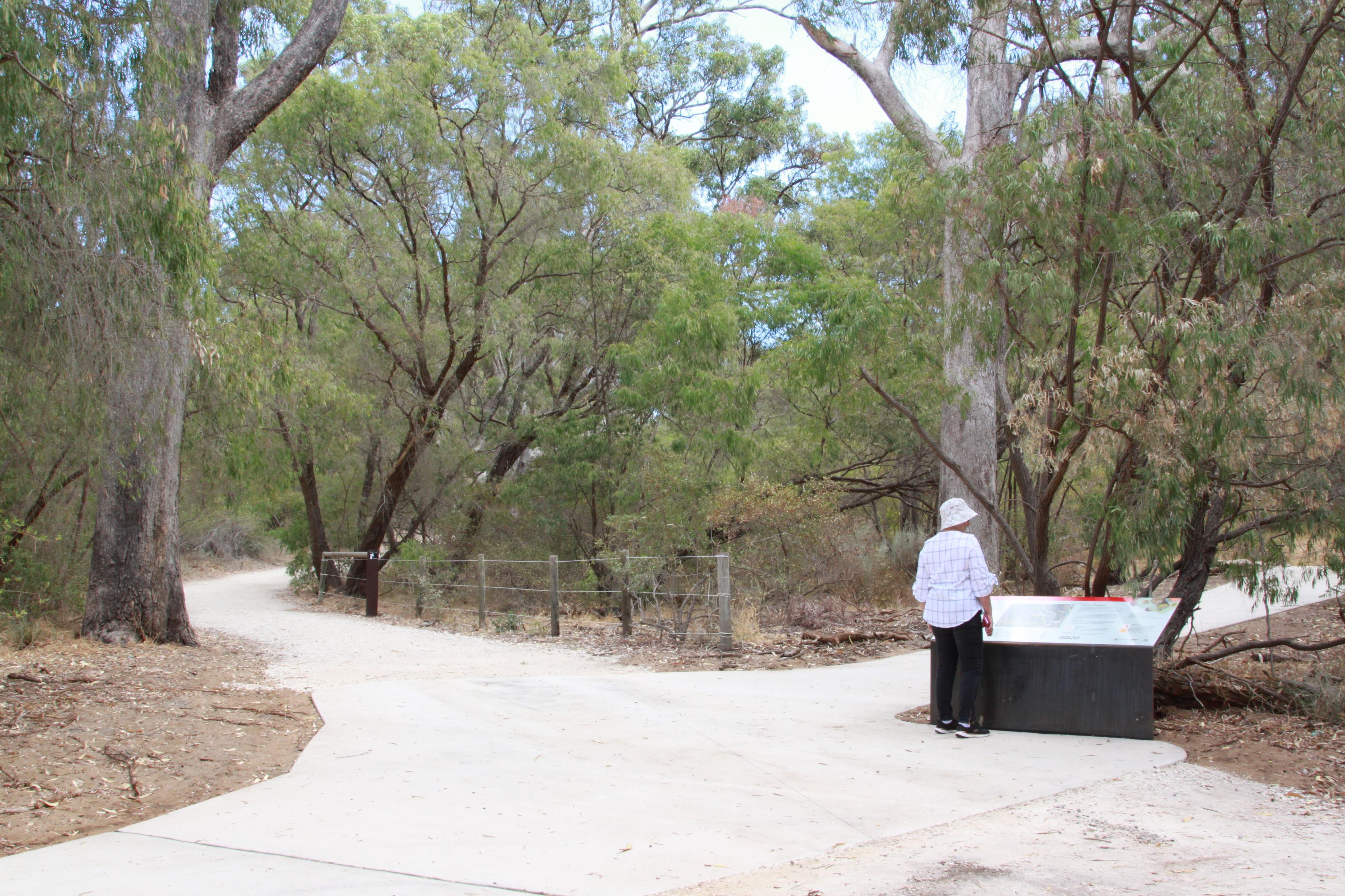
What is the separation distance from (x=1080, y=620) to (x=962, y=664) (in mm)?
784

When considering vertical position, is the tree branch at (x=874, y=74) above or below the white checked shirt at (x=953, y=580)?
above

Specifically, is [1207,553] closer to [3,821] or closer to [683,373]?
[3,821]

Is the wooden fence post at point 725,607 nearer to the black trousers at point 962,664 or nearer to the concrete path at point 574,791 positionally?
the concrete path at point 574,791

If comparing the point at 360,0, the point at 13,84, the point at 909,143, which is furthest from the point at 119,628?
the point at 360,0

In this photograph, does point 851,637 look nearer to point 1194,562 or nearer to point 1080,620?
point 1194,562

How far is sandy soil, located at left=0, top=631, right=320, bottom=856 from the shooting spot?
4957mm

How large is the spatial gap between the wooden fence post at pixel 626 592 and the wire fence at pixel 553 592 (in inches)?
0.6

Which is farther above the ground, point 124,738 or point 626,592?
point 626,592

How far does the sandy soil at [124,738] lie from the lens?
4957 mm

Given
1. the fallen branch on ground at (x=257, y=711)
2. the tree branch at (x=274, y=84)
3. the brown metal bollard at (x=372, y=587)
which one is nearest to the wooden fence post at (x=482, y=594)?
the brown metal bollard at (x=372, y=587)

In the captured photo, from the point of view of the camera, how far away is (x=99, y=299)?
21.8ft

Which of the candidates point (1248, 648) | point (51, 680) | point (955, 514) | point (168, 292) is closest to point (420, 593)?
point (51, 680)

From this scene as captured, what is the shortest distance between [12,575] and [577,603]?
25.8ft

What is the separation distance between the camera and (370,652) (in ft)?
37.8
